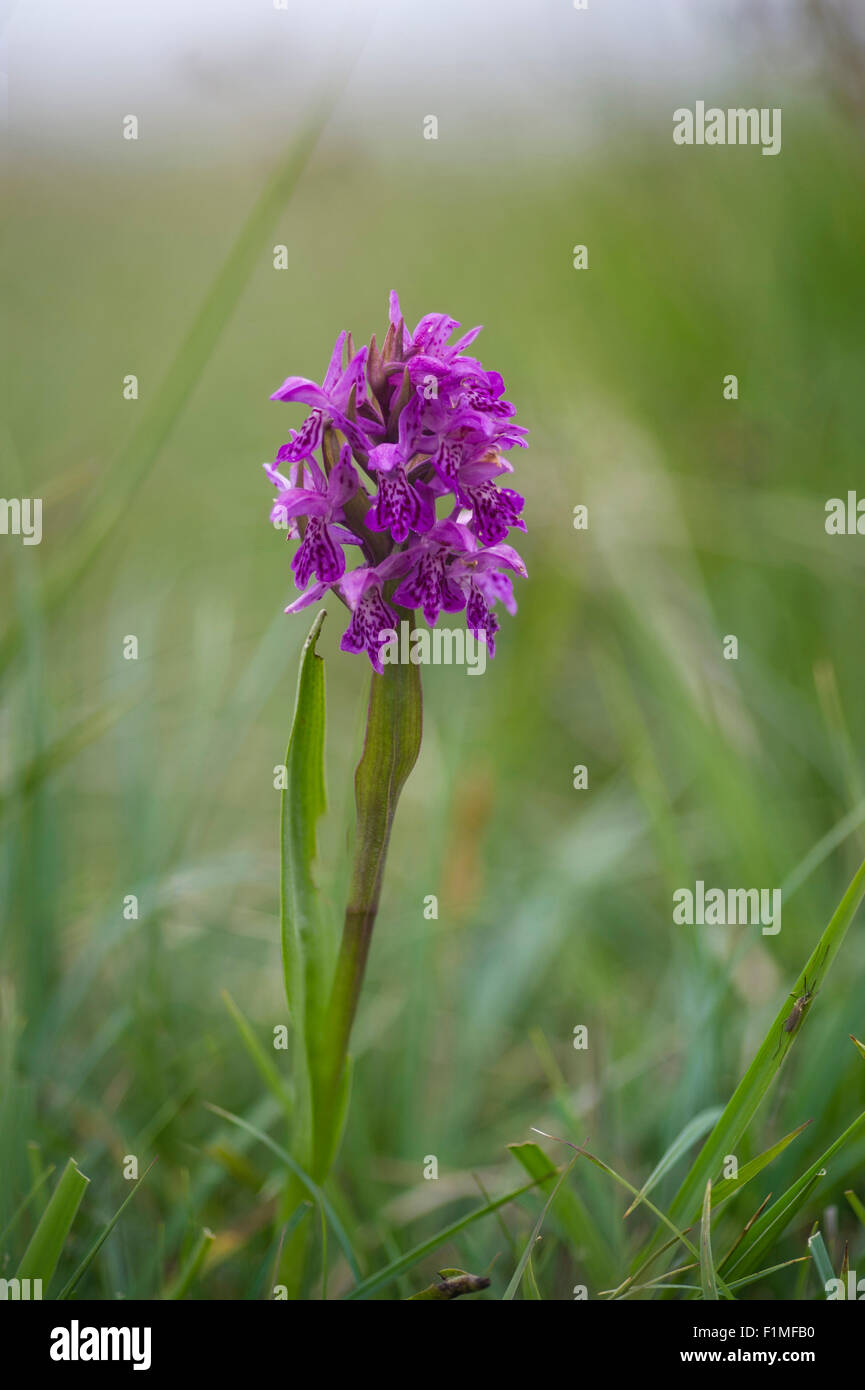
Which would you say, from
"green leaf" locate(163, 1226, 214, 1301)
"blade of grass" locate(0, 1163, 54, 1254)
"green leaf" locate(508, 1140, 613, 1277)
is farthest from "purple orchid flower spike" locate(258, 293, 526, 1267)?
"blade of grass" locate(0, 1163, 54, 1254)

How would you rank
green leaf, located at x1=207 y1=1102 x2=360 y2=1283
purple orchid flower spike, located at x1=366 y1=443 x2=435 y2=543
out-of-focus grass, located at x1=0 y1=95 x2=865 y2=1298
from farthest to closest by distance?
out-of-focus grass, located at x1=0 y1=95 x2=865 y2=1298, green leaf, located at x1=207 y1=1102 x2=360 y2=1283, purple orchid flower spike, located at x1=366 y1=443 x2=435 y2=543

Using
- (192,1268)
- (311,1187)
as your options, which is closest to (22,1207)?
(192,1268)

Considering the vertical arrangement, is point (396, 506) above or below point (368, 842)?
above

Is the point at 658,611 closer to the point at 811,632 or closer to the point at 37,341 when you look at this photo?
the point at 811,632

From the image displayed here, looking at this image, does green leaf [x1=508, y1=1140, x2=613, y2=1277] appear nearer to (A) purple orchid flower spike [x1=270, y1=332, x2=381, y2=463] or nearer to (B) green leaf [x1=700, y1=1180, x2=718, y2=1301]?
(B) green leaf [x1=700, y1=1180, x2=718, y2=1301]

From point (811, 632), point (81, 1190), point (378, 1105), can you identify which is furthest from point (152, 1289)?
point (811, 632)

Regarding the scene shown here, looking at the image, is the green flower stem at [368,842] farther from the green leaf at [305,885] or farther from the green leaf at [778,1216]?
the green leaf at [778,1216]

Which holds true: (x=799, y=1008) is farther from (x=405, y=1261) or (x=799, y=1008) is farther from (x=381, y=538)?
(x=381, y=538)
